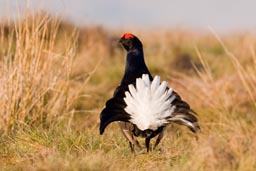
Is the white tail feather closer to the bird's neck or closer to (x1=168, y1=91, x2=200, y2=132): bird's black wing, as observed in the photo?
(x1=168, y1=91, x2=200, y2=132): bird's black wing

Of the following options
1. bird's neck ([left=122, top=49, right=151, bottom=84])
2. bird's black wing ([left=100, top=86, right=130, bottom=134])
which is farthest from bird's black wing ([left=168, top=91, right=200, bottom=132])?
bird's neck ([left=122, top=49, right=151, bottom=84])

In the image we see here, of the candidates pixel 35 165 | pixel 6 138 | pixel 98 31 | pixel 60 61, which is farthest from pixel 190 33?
pixel 35 165

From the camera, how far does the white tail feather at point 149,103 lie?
14.8 feet

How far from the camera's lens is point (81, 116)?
24.7ft

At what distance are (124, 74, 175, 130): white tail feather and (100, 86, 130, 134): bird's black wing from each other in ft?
0.13

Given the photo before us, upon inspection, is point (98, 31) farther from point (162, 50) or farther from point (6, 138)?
point (6, 138)

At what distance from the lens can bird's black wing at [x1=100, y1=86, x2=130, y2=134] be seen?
464 cm

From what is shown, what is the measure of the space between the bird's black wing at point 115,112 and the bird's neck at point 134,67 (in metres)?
0.28

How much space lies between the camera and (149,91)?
177 inches

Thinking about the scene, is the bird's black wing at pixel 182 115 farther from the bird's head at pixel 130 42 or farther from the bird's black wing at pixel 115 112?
the bird's head at pixel 130 42

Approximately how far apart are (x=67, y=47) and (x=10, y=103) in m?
0.72

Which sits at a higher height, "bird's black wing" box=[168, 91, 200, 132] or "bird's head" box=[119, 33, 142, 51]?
"bird's head" box=[119, 33, 142, 51]

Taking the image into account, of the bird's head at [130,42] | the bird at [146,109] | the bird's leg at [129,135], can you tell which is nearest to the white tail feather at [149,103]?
the bird at [146,109]

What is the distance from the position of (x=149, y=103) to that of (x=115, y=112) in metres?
0.27
